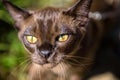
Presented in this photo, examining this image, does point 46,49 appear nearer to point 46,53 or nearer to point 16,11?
point 46,53

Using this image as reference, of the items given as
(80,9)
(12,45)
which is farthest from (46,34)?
(12,45)

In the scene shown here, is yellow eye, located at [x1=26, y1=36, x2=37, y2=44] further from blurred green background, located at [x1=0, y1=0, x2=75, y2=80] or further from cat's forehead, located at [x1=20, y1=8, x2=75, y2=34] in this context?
blurred green background, located at [x1=0, y1=0, x2=75, y2=80]

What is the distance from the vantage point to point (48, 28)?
1003 mm

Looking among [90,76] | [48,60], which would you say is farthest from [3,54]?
[90,76]

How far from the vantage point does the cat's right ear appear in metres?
0.96

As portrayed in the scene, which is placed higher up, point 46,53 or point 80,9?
point 80,9

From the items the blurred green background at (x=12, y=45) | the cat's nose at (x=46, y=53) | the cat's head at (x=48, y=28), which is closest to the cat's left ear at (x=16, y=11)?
the cat's head at (x=48, y=28)

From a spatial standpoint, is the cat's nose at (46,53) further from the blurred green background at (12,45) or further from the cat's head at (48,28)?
the blurred green background at (12,45)

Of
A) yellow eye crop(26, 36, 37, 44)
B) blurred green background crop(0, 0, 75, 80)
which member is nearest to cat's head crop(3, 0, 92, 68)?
yellow eye crop(26, 36, 37, 44)

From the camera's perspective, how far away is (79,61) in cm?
131

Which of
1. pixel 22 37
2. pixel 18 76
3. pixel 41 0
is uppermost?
pixel 41 0

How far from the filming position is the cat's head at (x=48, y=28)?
3.22 feet

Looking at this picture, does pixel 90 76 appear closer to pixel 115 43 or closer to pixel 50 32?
pixel 115 43

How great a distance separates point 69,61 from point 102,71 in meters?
0.82
